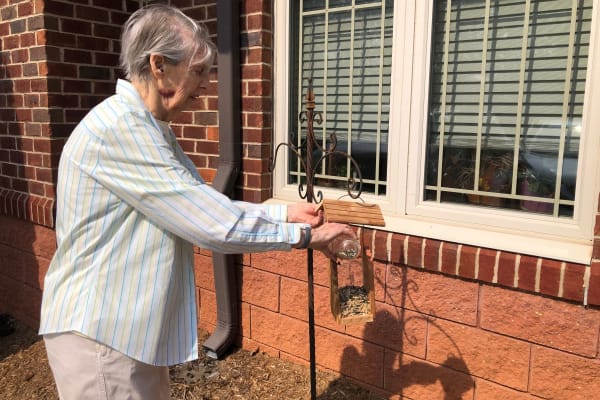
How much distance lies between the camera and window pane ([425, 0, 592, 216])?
7.89 ft

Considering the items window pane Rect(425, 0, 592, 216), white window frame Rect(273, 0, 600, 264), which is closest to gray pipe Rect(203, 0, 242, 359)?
white window frame Rect(273, 0, 600, 264)

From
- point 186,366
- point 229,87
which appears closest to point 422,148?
point 229,87

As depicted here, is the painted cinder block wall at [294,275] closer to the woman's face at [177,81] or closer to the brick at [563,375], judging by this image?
the brick at [563,375]

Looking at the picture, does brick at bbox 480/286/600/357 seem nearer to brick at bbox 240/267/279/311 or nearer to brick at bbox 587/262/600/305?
brick at bbox 587/262/600/305

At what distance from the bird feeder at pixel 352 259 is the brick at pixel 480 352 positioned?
22.7 inches

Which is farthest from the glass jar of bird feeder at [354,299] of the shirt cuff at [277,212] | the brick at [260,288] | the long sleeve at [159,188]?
the brick at [260,288]

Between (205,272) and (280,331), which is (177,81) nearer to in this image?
(280,331)

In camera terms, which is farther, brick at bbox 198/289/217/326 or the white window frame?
brick at bbox 198/289/217/326

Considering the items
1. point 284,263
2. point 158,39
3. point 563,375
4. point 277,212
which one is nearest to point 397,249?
point 284,263

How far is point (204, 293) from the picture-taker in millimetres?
3789

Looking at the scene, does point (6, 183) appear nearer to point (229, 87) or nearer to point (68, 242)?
point (229, 87)

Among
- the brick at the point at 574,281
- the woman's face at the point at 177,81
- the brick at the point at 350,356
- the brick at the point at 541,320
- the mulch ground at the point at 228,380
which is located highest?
the woman's face at the point at 177,81

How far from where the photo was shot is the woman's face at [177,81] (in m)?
1.64

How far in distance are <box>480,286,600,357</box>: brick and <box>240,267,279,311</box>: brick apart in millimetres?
1331
